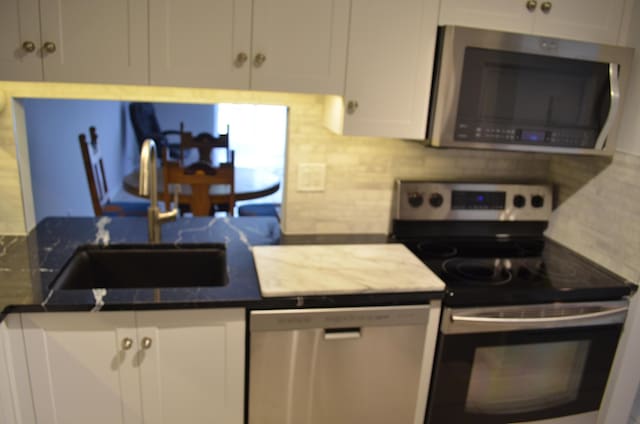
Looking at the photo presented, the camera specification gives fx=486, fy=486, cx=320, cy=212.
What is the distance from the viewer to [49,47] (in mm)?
1444

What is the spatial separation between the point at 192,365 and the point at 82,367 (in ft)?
1.06

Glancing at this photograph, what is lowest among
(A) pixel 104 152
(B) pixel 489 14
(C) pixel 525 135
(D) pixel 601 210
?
(A) pixel 104 152

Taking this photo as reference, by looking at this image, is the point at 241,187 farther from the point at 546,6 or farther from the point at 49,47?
the point at 546,6

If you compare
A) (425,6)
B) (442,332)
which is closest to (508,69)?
(425,6)

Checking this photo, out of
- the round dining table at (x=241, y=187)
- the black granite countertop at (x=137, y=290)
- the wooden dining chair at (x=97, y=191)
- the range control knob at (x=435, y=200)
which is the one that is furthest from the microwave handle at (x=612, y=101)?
the wooden dining chair at (x=97, y=191)

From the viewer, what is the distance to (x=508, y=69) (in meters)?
1.73

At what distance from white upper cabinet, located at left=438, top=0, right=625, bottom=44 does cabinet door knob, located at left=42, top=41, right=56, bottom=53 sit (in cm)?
124

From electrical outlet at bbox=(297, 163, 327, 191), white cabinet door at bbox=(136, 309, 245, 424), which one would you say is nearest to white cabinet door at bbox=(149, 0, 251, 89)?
electrical outlet at bbox=(297, 163, 327, 191)

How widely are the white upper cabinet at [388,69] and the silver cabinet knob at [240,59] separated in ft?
1.15

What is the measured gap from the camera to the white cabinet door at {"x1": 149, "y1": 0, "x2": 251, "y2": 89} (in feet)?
4.93

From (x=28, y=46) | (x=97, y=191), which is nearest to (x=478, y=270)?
(x=28, y=46)

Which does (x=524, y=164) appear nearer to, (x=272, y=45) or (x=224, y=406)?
(x=272, y=45)

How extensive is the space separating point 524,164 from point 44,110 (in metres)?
2.96

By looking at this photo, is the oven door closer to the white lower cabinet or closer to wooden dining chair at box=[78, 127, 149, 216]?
the white lower cabinet
